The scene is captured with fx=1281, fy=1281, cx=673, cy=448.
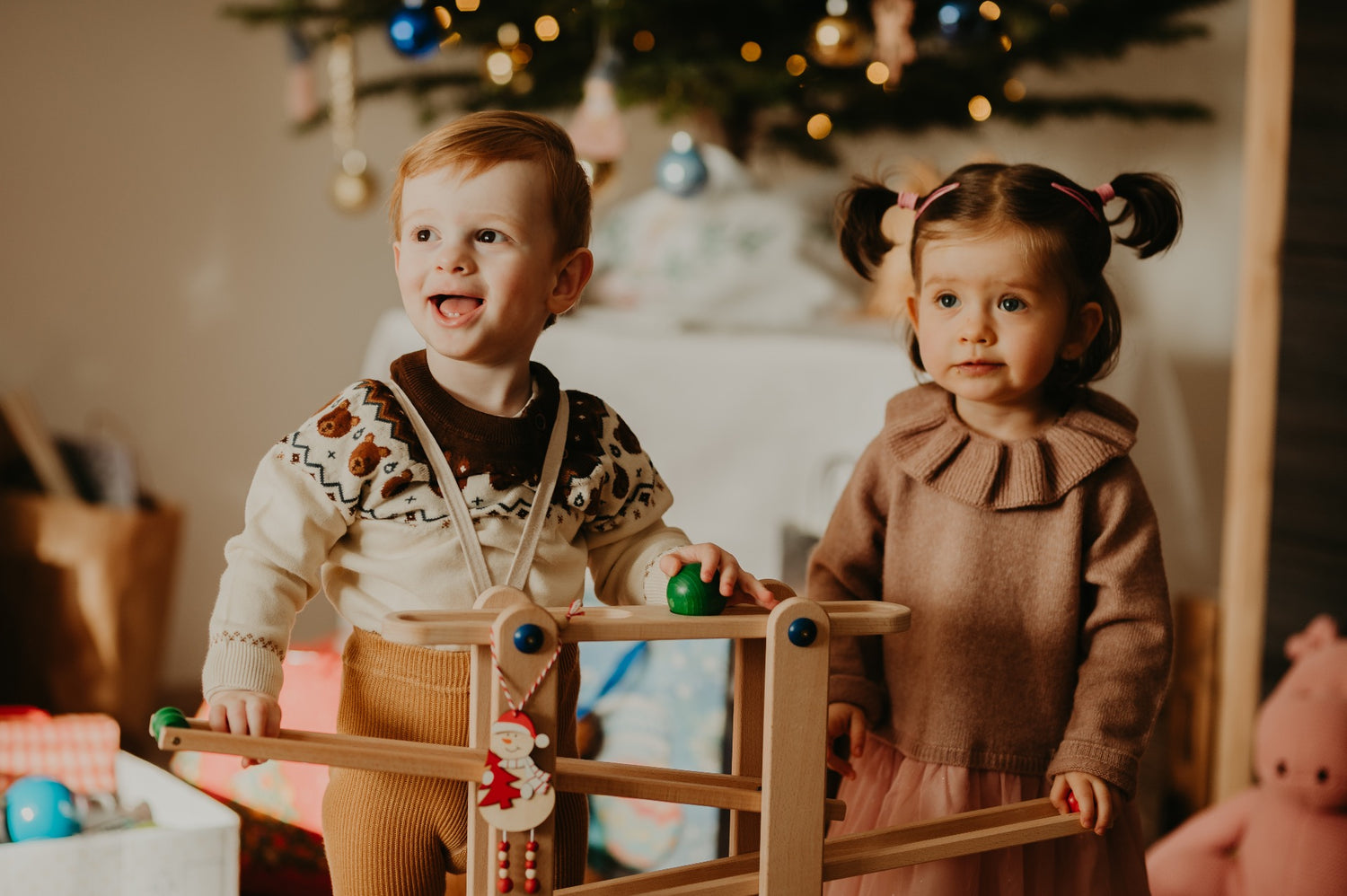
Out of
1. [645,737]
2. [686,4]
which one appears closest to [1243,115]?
[686,4]

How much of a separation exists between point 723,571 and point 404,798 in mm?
218

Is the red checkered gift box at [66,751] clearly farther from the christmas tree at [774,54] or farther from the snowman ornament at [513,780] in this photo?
the christmas tree at [774,54]

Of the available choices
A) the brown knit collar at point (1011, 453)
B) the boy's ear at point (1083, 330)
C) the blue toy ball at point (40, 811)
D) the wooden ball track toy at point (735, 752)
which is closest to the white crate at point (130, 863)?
the blue toy ball at point (40, 811)

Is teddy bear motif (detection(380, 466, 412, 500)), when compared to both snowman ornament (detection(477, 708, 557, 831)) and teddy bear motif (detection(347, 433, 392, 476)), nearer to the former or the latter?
teddy bear motif (detection(347, 433, 392, 476))

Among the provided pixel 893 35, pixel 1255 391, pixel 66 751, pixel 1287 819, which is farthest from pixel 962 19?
pixel 66 751

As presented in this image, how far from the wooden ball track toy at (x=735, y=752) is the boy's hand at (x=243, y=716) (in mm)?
13

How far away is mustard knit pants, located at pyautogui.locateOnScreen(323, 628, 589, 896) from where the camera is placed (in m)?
0.71

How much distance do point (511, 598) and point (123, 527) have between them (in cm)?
115

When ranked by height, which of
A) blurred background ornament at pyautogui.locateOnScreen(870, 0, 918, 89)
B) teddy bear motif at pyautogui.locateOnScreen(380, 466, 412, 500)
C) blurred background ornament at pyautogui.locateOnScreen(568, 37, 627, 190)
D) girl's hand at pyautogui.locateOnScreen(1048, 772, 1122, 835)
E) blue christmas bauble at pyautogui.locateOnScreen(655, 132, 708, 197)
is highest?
blurred background ornament at pyautogui.locateOnScreen(870, 0, 918, 89)

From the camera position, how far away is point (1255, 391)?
4.77 feet

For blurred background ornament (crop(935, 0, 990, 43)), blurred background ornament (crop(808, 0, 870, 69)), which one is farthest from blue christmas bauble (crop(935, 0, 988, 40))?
blurred background ornament (crop(808, 0, 870, 69))

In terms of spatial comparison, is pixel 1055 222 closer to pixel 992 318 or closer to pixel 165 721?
pixel 992 318

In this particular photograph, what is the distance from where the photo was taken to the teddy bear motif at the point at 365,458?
693mm

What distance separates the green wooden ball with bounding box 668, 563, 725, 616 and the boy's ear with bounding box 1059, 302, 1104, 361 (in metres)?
0.31
